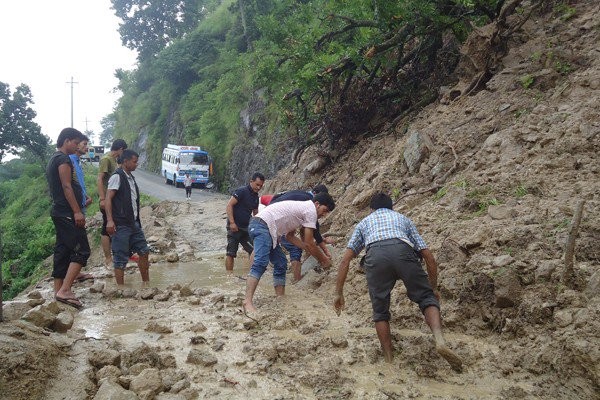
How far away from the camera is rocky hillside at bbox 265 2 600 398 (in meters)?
3.53

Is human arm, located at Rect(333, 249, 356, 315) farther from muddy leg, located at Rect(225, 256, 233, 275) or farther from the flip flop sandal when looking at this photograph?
muddy leg, located at Rect(225, 256, 233, 275)

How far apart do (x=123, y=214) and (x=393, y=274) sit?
3.64 meters

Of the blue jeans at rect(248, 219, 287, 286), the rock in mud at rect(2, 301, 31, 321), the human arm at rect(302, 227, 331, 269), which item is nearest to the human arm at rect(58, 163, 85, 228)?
the rock in mud at rect(2, 301, 31, 321)

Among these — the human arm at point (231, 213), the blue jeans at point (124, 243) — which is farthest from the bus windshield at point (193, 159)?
the blue jeans at point (124, 243)

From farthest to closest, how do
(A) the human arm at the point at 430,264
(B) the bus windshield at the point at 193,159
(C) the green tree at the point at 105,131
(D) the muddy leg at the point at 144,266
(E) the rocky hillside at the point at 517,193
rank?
(C) the green tree at the point at 105,131 → (B) the bus windshield at the point at 193,159 → (D) the muddy leg at the point at 144,266 → (A) the human arm at the point at 430,264 → (E) the rocky hillside at the point at 517,193

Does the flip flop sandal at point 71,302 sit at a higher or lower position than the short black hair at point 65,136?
lower

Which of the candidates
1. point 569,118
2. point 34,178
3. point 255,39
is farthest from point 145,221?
point 34,178

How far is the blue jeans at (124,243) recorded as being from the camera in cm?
588

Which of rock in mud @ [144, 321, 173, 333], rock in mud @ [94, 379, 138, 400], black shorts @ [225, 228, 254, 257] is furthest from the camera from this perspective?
black shorts @ [225, 228, 254, 257]

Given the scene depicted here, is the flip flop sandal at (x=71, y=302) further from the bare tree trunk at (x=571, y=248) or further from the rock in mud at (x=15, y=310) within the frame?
the bare tree trunk at (x=571, y=248)

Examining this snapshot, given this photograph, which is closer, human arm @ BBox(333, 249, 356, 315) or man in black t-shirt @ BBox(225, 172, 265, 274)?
human arm @ BBox(333, 249, 356, 315)

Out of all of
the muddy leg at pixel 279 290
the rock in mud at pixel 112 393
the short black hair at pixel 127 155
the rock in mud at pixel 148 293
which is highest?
the short black hair at pixel 127 155

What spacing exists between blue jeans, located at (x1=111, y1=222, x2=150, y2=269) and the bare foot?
13.3 feet

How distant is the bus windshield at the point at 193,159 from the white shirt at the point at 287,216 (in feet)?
74.3
